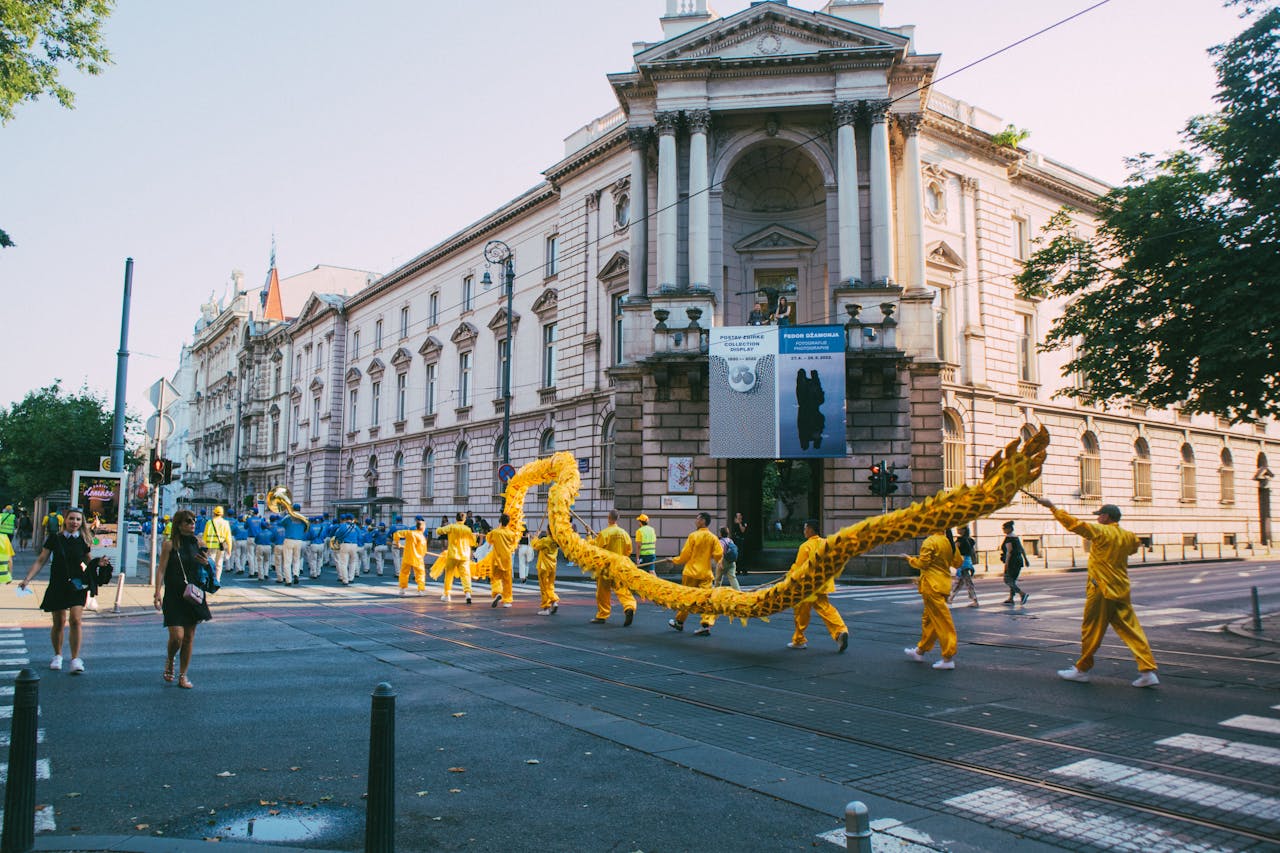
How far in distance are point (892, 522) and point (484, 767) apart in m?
5.39

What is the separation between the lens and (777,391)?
25.5 m

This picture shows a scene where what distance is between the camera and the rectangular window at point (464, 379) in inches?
1767

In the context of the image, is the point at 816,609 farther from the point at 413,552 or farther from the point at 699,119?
the point at 699,119

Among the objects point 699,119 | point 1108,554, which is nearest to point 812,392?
point 699,119

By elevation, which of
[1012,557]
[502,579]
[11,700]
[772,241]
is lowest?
[11,700]

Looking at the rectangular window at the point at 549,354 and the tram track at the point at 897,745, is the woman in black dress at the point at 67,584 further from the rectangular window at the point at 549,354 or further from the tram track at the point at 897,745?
the rectangular window at the point at 549,354

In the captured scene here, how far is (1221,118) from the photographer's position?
14352 millimetres

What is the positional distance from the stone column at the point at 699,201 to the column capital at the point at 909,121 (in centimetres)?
615

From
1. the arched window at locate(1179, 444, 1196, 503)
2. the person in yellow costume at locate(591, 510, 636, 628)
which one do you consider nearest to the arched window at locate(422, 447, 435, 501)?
the person in yellow costume at locate(591, 510, 636, 628)

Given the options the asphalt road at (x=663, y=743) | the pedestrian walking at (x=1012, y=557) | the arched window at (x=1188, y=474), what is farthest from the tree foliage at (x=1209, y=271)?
the arched window at (x=1188, y=474)

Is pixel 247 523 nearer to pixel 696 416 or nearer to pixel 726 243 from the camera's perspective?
pixel 696 416

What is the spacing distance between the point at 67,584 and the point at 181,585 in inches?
62.8

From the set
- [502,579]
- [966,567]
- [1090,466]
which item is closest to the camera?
[502,579]

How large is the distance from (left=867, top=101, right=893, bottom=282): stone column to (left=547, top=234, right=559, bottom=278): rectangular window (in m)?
15.4
